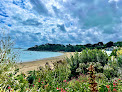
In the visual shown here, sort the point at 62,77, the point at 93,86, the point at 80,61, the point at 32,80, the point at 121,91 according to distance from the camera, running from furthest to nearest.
Result: the point at 80,61 < the point at 62,77 < the point at 32,80 < the point at 121,91 < the point at 93,86

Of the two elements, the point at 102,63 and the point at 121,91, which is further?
the point at 102,63

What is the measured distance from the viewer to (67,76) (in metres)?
4.83

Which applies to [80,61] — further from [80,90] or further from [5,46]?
[5,46]

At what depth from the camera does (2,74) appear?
299cm

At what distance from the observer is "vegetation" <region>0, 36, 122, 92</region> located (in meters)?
2.88

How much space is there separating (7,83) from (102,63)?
17.5 ft

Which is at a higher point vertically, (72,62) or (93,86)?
(93,86)

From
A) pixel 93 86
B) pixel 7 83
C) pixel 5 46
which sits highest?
pixel 5 46

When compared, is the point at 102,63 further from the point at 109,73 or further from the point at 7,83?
the point at 7,83

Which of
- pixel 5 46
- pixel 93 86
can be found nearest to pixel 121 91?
pixel 93 86

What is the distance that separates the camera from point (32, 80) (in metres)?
3.92

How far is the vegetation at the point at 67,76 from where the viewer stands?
9.44ft

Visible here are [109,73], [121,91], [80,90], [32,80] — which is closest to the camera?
[121,91]

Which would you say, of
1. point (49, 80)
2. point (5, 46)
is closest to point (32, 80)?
point (49, 80)
